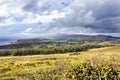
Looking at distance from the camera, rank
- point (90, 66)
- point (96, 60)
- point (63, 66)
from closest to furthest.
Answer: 1. point (90, 66)
2. point (96, 60)
3. point (63, 66)

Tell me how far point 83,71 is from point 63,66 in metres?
3.85

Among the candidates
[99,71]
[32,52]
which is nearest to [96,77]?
[99,71]

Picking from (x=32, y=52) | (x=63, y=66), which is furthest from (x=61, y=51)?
(x=63, y=66)

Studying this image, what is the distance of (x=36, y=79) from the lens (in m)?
15.6

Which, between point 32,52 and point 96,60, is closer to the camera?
point 96,60

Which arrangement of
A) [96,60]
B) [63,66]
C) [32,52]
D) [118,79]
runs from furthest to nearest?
[32,52], [63,66], [96,60], [118,79]

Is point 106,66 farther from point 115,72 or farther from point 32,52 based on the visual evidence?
point 32,52

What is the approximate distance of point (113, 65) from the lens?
45.6ft

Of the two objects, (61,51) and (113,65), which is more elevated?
(113,65)

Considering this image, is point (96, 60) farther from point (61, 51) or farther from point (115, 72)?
point (61, 51)

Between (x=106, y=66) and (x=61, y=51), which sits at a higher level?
(x=106, y=66)

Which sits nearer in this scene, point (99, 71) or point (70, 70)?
point (99, 71)

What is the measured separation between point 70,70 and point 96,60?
1.60 meters

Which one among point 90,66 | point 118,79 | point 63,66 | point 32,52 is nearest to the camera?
point 118,79
